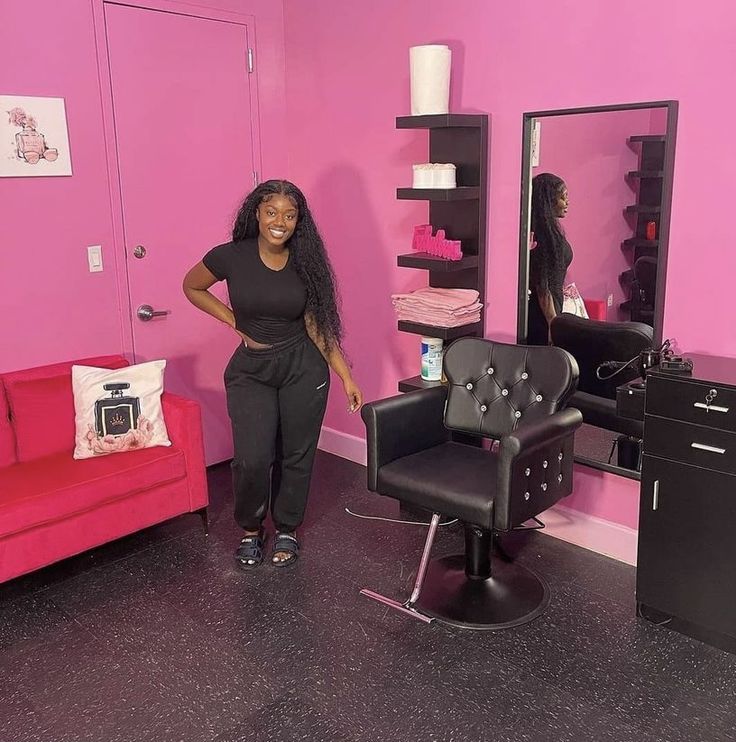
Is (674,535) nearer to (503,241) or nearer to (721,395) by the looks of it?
(721,395)

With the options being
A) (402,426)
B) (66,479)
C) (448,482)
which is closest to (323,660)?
(448,482)

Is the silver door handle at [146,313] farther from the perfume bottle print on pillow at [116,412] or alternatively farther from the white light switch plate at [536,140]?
the white light switch plate at [536,140]

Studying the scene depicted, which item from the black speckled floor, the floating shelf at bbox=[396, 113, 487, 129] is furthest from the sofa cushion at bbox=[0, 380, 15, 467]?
the floating shelf at bbox=[396, 113, 487, 129]

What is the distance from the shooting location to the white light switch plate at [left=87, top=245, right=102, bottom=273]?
11.5 feet

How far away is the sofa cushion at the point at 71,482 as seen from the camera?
2754 millimetres

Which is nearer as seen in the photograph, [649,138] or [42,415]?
[649,138]

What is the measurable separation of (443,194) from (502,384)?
791 millimetres

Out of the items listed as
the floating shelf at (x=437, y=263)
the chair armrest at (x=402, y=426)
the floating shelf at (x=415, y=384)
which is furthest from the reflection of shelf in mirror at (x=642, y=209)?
the floating shelf at (x=415, y=384)

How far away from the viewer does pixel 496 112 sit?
3.17 meters

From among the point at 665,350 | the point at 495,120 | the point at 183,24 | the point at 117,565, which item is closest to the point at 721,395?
the point at 665,350

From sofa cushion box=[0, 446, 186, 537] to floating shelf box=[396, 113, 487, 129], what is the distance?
1.59 m

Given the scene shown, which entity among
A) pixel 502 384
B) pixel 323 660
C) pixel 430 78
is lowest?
pixel 323 660

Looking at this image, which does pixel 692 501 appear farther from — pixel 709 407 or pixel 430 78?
pixel 430 78

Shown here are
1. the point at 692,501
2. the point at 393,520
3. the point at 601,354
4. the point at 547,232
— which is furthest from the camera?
the point at 393,520
